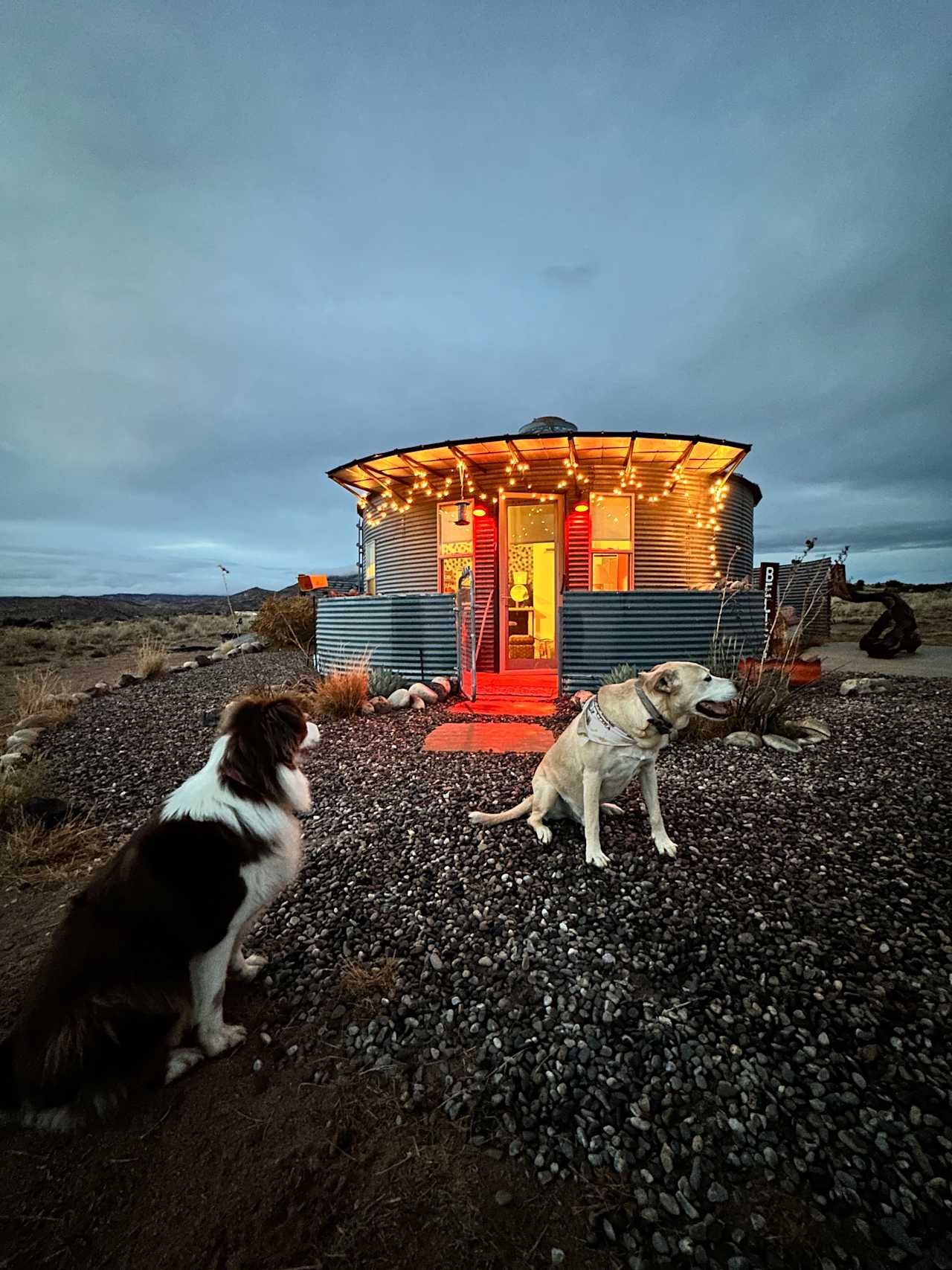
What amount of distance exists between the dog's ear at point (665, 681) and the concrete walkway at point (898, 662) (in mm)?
7197

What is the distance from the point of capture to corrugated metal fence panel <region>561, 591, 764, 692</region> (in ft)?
24.6

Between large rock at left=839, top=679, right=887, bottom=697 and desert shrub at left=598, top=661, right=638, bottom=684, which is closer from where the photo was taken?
desert shrub at left=598, top=661, right=638, bottom=684

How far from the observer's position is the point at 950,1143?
4.73 feet

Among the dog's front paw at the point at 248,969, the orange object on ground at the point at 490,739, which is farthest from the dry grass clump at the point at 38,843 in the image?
the orange object on ground at the point at 490,739

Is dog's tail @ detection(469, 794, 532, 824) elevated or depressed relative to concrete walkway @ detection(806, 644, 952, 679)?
depressed

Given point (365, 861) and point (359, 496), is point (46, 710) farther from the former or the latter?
point (359, 496)

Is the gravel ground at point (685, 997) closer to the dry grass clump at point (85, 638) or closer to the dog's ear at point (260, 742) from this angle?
the dog's ear at point (260, 742)

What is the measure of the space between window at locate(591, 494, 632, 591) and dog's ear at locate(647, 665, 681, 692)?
7707 mm

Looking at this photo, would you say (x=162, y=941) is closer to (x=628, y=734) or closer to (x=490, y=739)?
(x=628, y=734)

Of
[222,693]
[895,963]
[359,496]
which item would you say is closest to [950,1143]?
[895,963]

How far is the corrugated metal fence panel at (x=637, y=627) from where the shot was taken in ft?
24.6

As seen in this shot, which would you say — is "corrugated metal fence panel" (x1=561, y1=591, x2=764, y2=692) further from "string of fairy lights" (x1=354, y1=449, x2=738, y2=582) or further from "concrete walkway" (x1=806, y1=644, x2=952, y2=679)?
"concrete walkway" (x1=806, y1=644, x2=952, y2=679)

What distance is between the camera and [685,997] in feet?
6.63

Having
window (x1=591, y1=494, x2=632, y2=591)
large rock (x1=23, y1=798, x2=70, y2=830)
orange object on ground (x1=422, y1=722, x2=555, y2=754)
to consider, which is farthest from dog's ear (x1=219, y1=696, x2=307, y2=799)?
window (x1=591, y1=494, x2=632, y2=591)
